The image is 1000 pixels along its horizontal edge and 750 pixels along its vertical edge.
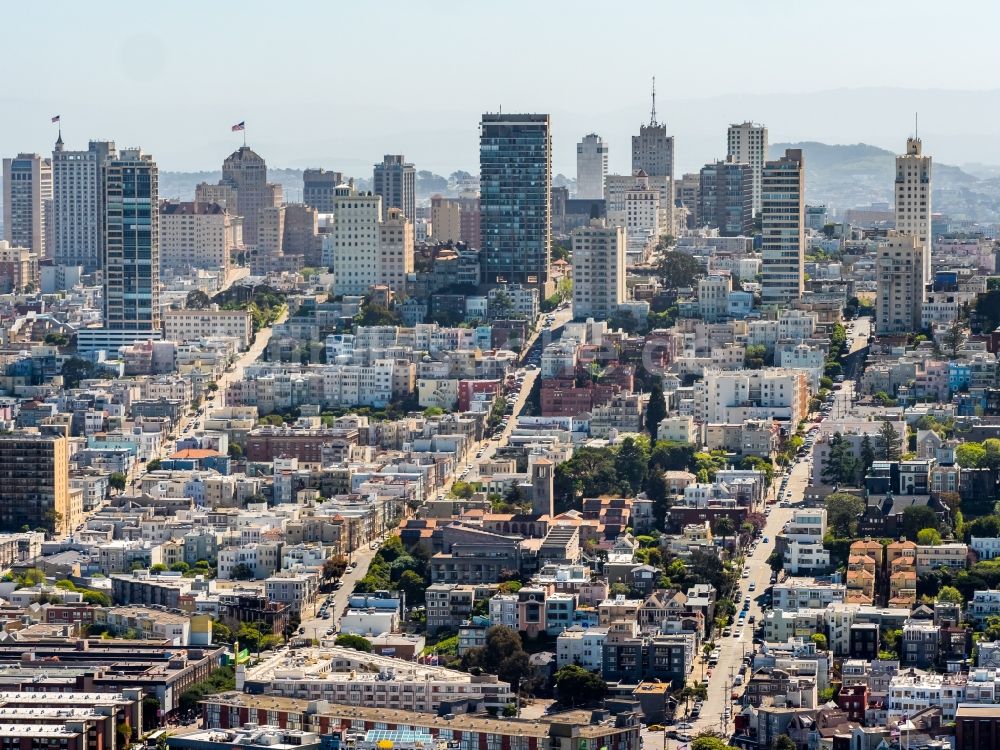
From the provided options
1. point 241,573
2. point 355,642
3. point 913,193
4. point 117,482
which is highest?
point 913,193

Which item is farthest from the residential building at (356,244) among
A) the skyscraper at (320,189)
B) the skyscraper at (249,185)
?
the skyscraper at (320,189)

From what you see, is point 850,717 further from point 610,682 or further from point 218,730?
point 218,730

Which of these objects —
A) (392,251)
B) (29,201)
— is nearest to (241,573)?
(392,251)

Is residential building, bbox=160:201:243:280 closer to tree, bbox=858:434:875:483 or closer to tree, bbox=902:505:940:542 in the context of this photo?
tree, bbox=858:434:875:483

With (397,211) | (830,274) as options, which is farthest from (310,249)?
(830,274)

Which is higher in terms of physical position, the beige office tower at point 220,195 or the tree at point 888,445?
the beige office tower at point 220,195

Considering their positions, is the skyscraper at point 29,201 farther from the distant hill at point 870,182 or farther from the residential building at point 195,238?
the distant hill at point 870,182

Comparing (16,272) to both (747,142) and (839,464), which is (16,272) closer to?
(747,142)
